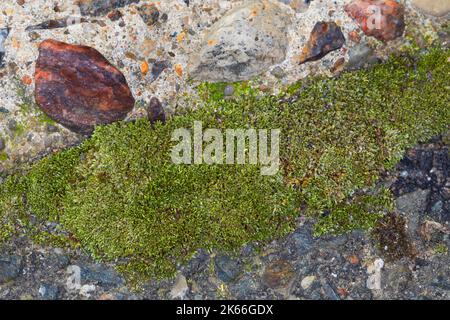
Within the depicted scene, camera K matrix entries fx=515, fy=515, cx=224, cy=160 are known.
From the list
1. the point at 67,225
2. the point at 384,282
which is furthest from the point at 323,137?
the point at 67,225

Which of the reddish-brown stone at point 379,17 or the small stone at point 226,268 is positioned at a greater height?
the reddish-brown stone at point 379,17

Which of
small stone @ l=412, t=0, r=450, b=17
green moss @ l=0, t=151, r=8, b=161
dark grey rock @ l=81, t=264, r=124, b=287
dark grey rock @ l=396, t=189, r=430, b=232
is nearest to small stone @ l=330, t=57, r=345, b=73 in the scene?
small stone @ l=412, t=0, r=450, b=17

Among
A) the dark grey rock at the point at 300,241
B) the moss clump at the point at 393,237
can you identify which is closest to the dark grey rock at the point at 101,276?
the dark grey rock at the point at 300,241

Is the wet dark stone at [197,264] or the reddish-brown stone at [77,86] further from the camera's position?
the wet dark stone at [197,264]

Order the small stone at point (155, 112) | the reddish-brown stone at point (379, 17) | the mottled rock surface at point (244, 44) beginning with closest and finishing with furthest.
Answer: the mottled rock surface at point (244, 44)
the reddish-brown stone at point (379, 17)
the small stone at point (155, 112)

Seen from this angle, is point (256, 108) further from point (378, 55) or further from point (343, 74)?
point (378, 55)

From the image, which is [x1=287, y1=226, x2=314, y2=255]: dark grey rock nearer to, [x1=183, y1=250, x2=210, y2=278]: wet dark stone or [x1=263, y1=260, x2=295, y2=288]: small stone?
[x1=263, y1=260, x2=295, y2=288]: small stone

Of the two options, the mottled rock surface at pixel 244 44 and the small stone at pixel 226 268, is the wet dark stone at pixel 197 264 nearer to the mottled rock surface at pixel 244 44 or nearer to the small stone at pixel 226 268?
the small stone at pixel 226 268
